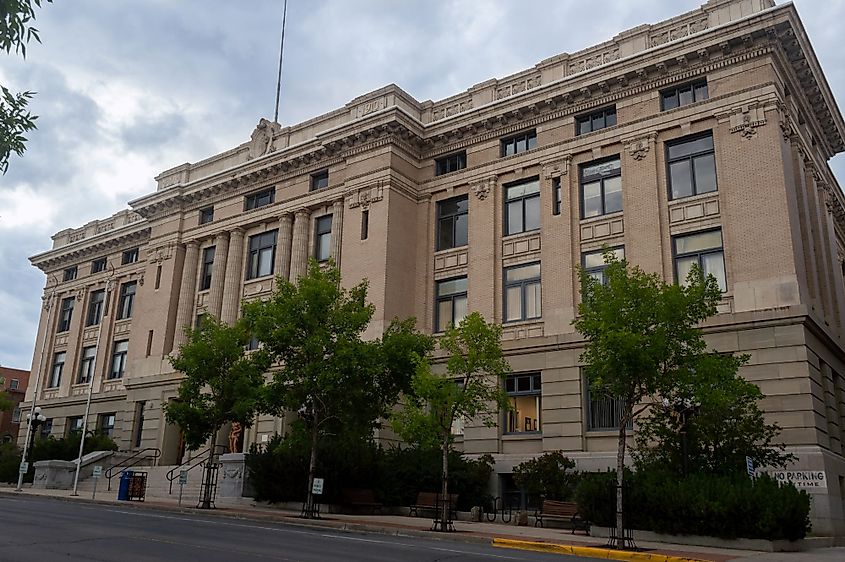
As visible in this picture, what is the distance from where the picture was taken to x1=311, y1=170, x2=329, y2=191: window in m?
41.3

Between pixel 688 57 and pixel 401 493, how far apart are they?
21128 mm

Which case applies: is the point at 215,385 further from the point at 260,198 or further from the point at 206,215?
the point at 206,215

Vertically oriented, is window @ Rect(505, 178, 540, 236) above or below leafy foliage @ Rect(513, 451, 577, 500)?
above

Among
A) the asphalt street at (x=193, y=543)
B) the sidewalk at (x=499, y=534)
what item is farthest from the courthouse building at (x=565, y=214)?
the asphalt street at (x=193, y=543)

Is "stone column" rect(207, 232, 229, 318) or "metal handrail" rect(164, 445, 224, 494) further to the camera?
"stone column" rect(207, 232, 229, 318)

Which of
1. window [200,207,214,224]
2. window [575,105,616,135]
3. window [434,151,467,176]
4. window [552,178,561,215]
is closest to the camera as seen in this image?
window [575,105,616,135]

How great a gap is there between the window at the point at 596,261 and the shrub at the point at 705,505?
37.1 feet

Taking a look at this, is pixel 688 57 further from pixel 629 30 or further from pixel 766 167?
pixel 766 167

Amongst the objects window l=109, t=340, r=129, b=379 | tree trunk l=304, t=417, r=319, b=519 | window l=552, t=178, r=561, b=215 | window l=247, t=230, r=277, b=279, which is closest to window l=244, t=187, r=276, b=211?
window l=247, t=230, r=277, b=279

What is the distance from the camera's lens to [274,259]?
42.4 metres

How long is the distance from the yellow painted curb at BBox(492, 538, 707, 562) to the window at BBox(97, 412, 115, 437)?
124 feet

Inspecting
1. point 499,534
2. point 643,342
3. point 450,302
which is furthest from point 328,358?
point 643,342

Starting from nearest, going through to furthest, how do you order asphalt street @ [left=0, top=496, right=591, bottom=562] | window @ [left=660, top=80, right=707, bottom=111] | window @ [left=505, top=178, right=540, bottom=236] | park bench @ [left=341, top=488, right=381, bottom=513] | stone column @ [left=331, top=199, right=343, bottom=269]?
asphalt street @ [left=0, top=496, right=591, bottom=562]
park bench @ [left=341, top=488, right=381, bottom=513]
window @ [left=660, top=80, right=707, bottom=111]
window @ [left=505, top=178, right=540, bottom=236]
stone column @ [left=331, top=199, right=343, bottom=269]

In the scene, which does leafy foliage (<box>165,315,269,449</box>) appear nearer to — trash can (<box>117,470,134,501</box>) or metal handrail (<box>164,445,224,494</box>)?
trash can (<box>117,470,134,501</box>)
